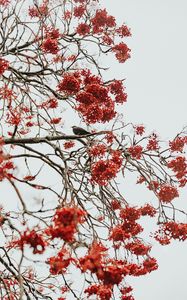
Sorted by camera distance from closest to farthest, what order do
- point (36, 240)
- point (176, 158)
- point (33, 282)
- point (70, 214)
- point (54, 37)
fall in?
point (70, 214)
point (36, 240)
point (33, 282)
point (176, 158)
point (54, 37)

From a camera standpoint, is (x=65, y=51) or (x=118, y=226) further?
(x=65, y=51)

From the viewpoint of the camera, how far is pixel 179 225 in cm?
533

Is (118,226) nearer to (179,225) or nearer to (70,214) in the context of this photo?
(179,225)

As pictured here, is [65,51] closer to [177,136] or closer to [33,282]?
[177,136]

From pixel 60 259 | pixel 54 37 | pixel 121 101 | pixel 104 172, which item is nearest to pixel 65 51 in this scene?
pixel 54 37

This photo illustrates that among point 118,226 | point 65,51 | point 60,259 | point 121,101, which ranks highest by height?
point 65,51

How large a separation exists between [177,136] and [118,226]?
2.69 m

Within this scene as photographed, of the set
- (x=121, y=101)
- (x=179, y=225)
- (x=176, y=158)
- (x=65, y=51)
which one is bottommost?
(x=179, y=225)

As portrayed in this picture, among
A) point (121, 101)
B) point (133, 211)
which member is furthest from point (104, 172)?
point (121, 101)

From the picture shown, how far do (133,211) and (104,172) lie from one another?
1.78 ft

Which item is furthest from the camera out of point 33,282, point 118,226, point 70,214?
point 33,282

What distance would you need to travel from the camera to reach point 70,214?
2.59 meters

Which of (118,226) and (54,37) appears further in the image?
(54,37)

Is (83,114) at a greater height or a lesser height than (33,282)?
greater
